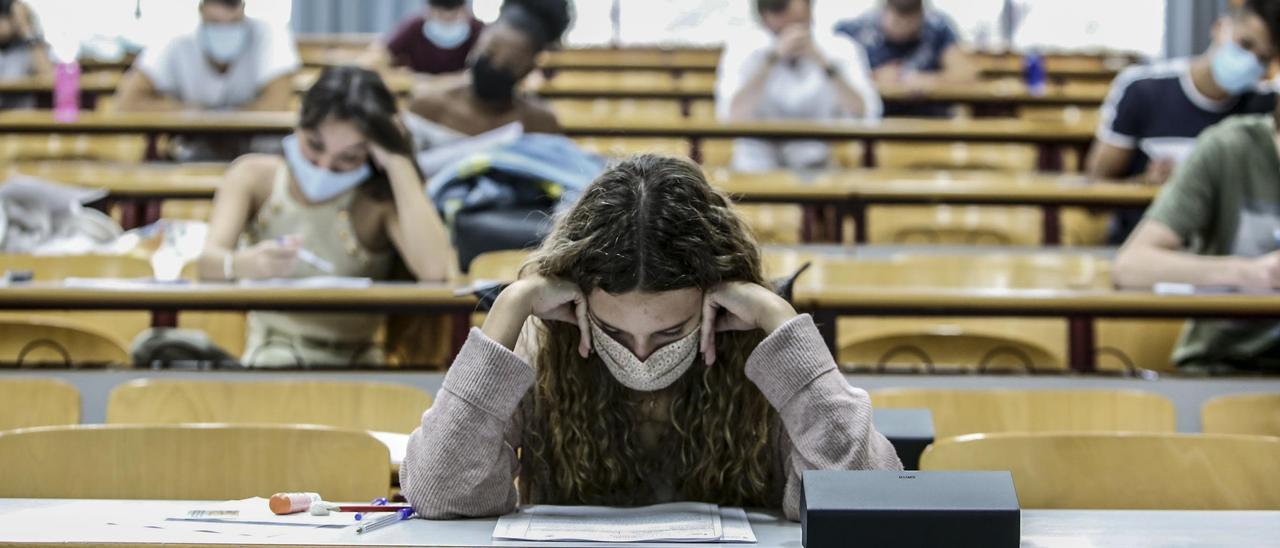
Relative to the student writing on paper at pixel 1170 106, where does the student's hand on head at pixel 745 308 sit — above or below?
above

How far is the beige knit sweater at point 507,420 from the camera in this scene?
1.58 metres

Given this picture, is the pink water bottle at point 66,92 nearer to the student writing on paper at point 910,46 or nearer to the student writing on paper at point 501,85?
the student writing on paper at point 501,85

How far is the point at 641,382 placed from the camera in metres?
1.71

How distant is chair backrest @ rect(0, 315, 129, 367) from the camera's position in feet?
10.4

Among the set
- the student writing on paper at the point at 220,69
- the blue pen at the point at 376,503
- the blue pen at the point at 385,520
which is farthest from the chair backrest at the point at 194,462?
the student writing on paper at the point at 220,69

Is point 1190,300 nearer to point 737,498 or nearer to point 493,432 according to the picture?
point 737,498

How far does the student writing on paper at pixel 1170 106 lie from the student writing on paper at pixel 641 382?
3008mm

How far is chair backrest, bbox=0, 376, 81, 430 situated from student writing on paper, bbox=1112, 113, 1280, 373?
2079 millimetres

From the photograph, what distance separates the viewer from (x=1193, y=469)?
1789 millimetres

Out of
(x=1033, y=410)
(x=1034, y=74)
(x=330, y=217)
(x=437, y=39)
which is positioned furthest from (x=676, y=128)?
(x=1034, y=74)

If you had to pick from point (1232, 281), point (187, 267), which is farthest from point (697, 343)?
point (187, 267)

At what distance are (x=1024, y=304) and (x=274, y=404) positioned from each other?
4.50ft

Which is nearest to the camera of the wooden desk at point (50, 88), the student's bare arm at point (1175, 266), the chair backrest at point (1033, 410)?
the chair backrest at point (1033, 410)

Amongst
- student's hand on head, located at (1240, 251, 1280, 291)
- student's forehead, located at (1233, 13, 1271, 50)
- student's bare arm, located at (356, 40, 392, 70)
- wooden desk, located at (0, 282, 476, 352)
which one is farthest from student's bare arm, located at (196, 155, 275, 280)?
student's bare arm, located at (356, 40, 392, 70)
